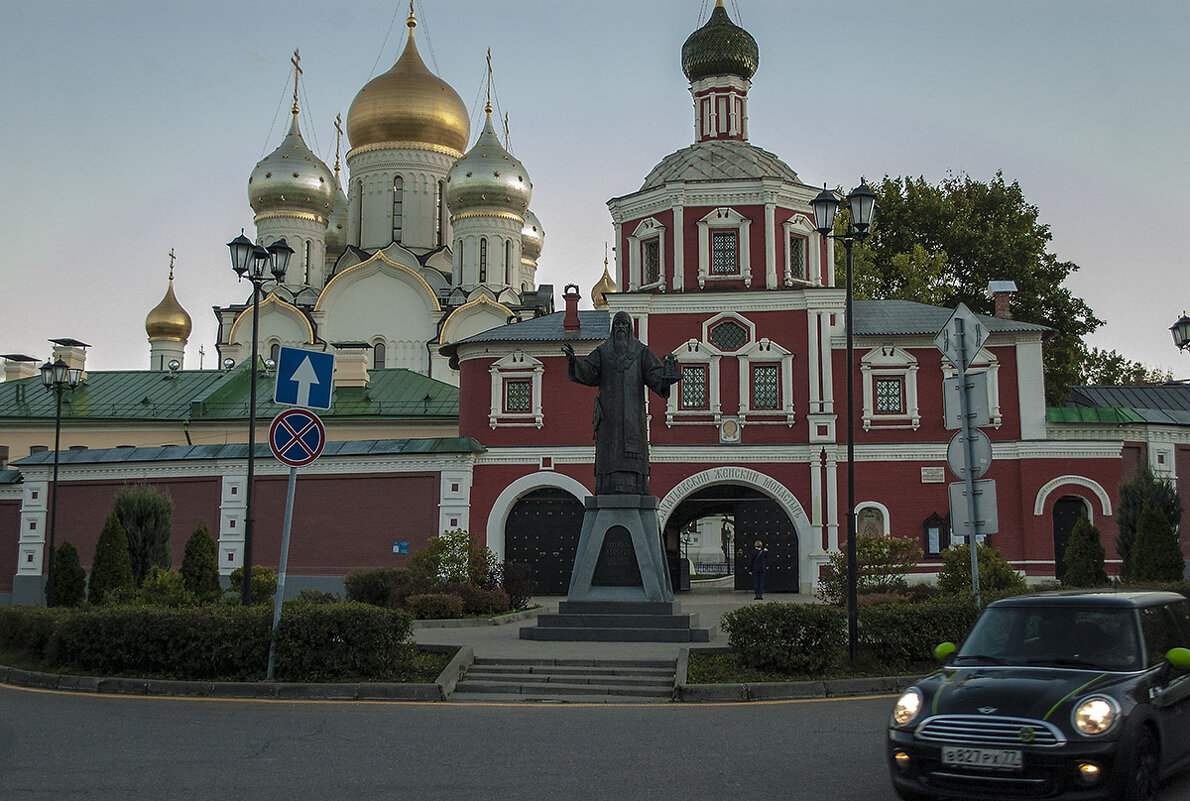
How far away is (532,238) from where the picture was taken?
200 ft

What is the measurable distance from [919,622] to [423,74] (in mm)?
44336

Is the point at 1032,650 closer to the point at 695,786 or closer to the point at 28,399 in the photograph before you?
the point at 695,786

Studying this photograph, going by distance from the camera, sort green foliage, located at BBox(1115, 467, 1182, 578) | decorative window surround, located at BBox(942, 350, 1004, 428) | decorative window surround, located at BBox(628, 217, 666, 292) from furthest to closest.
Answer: decorative window surround, located at BBox(628, 217, 666, 292) < decorative window surround, located at BBox(942, 350, 1004, 428) < green foliage, located at BBox(1115, 467, 1182, 578)

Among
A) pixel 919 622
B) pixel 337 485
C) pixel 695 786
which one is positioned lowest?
pixel 695 786

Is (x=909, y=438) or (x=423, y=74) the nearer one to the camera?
(x=909, y=438)

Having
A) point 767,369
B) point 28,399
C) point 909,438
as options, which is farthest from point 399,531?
point 28,399

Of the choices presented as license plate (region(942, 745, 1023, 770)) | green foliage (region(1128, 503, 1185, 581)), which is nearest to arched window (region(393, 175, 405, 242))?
green foliage (region(1128, 503, 1185, 581))

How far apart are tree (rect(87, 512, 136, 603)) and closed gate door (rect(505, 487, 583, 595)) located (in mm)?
11892

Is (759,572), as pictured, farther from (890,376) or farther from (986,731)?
(986,731)

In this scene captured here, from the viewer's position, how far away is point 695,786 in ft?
26.6

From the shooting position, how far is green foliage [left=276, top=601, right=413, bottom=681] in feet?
41.6

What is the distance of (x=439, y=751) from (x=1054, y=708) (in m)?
4.69

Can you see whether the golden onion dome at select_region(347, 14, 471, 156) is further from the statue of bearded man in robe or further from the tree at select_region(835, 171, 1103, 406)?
the statue of bearded man in robe

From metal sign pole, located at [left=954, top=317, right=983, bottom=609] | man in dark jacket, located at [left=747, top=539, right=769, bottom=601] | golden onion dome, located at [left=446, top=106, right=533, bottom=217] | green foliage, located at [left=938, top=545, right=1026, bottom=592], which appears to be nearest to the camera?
metal sign pole, located at [left=954, top=317, right=983, bottom=609]
